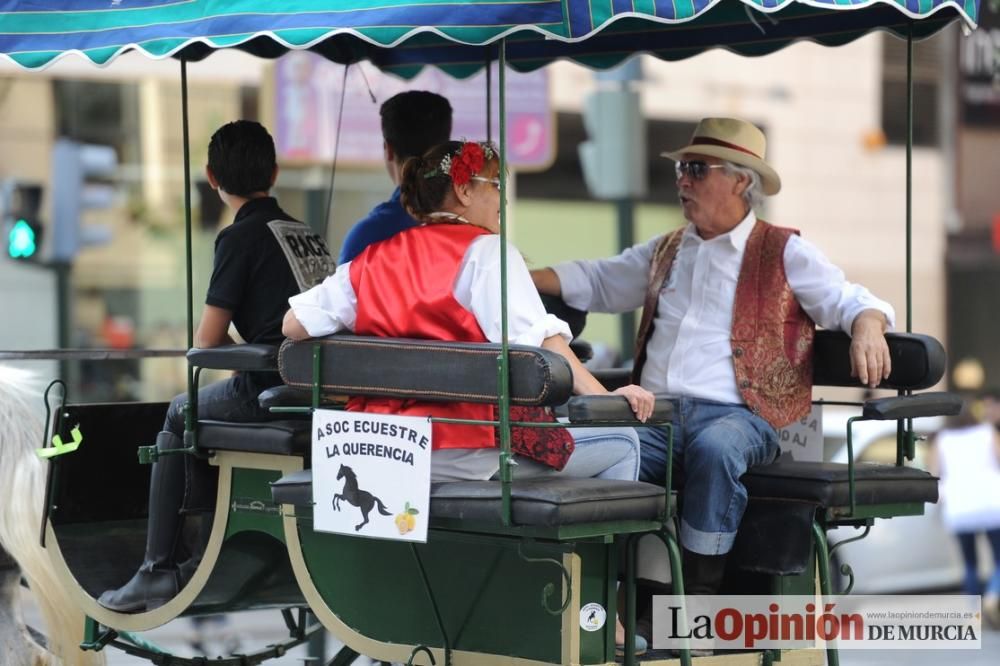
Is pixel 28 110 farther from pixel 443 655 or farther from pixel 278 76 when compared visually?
pixel 443 655

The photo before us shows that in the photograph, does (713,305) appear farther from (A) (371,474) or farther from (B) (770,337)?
(A) (371,474)

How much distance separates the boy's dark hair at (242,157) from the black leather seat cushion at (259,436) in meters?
0.79

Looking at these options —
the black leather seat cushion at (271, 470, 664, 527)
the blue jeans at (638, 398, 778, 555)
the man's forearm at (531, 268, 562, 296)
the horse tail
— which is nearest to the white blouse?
the black leather seat cushion at (271, 470, 664, 527)

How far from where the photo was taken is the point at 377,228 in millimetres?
5234

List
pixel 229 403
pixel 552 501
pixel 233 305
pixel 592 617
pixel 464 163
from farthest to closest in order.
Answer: pixel 229 403, pixel 233 305, pixel 464 163, pixel 592 617, pixel 552 501

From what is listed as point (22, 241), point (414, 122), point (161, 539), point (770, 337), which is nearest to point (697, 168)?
point (770, 337)

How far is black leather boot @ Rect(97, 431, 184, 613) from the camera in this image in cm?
504

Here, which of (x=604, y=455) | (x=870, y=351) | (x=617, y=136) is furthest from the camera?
(x=617, y=136)

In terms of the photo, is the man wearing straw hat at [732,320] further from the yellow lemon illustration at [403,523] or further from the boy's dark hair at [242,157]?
the boy's dark hair at [242,157]

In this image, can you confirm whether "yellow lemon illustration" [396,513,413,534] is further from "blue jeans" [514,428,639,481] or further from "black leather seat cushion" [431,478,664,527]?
Answer: "blue jeans" [514,428,639,481]

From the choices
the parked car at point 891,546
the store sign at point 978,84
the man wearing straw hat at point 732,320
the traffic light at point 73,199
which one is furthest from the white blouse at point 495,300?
the store sign at point 978,84

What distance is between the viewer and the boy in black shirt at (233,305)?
4.91 metres

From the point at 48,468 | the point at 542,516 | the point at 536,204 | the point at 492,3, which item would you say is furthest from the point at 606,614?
→ the point at 536,204

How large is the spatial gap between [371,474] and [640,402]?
0.75 metres
